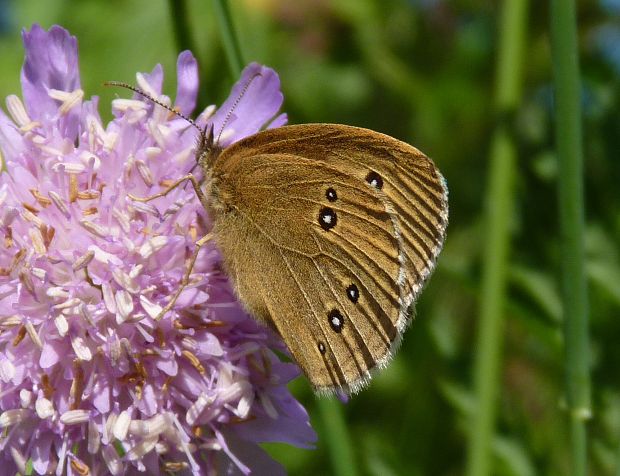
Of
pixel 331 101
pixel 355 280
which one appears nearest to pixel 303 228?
pixel 355 280

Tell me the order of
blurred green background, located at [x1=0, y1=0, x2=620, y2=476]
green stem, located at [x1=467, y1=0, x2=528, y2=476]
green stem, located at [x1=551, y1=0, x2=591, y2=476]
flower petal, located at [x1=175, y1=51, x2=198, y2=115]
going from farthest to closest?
blurred green background, located at [x1=0, y1=0, x2=620, y2=476]
green stem, located at [x1=467, y1=0, x2=528, y2=476]
flower petal, located at [x1=175, y1=51, x2=198, y2=115]
green stem, located at [x1=551, y1=0, x2=591, y2=476]

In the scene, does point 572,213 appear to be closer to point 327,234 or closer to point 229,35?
point 327,234

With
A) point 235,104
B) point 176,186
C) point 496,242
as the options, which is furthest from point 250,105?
point 496,242

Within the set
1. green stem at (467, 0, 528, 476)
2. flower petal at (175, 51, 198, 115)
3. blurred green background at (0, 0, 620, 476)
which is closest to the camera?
flower petal at (175, 51, 198, 115)

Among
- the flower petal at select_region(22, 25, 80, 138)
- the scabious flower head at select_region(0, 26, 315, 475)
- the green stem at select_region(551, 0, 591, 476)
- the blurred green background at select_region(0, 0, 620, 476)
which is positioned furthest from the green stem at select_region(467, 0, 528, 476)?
the flower petal at select_region(22, 25, 80, 138)

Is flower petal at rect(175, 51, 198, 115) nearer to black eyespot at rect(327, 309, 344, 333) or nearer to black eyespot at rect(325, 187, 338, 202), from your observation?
black eyespot at rect(325, 187, 338, 202)

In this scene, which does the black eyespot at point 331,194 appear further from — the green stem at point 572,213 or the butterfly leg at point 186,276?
the green stem at point 572,213
